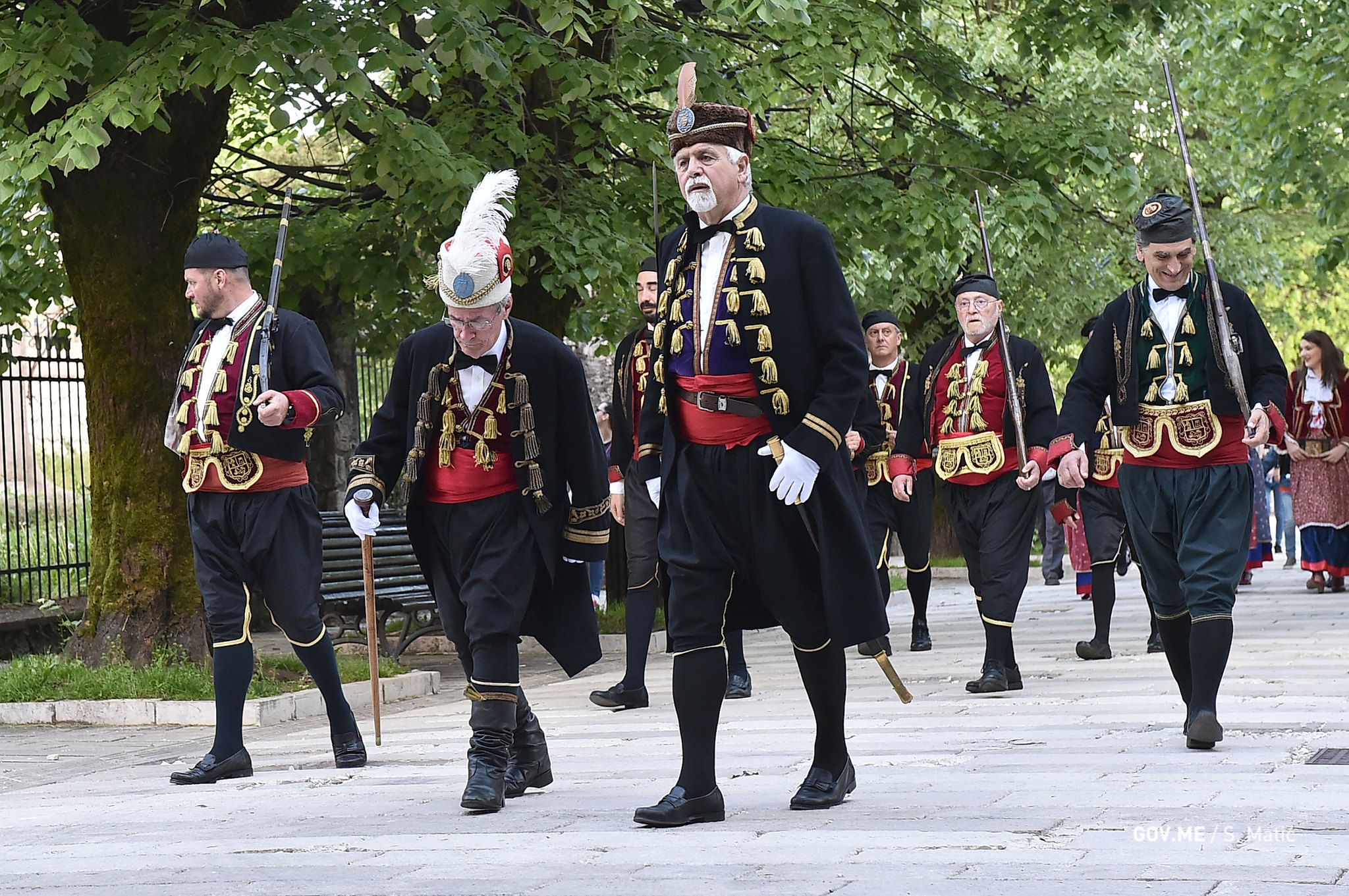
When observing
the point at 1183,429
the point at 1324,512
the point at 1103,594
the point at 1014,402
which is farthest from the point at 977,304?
the point at 1324,512

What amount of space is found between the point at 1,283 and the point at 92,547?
133 inches

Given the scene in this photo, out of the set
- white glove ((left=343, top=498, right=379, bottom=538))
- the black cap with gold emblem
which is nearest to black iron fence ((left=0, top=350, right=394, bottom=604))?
white glove ((left=343, top=498, right=379, bottom=538))

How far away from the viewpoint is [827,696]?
19.8 ft

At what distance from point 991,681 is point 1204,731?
2825 millimetres

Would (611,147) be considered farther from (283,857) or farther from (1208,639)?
(283,857)

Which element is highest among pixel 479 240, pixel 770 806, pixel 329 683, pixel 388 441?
pixel 479 240

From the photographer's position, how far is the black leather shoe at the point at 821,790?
5973mm

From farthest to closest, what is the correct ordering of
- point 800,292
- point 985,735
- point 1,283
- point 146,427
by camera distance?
1. point 1,283
2. point 146,427
3. point 985,735
4. point 800,292

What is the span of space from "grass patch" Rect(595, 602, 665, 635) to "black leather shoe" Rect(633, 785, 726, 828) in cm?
804

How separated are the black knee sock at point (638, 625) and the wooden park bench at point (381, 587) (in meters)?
3.26

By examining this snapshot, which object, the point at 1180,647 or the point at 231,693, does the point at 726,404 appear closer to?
the point at 1180,647

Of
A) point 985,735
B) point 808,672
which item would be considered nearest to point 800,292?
point 808,672

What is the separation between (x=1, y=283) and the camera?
541 inches

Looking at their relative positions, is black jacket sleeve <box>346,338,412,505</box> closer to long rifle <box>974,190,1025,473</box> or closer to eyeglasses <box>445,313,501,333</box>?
eyeglasses <box>445,313,501,333</box>
